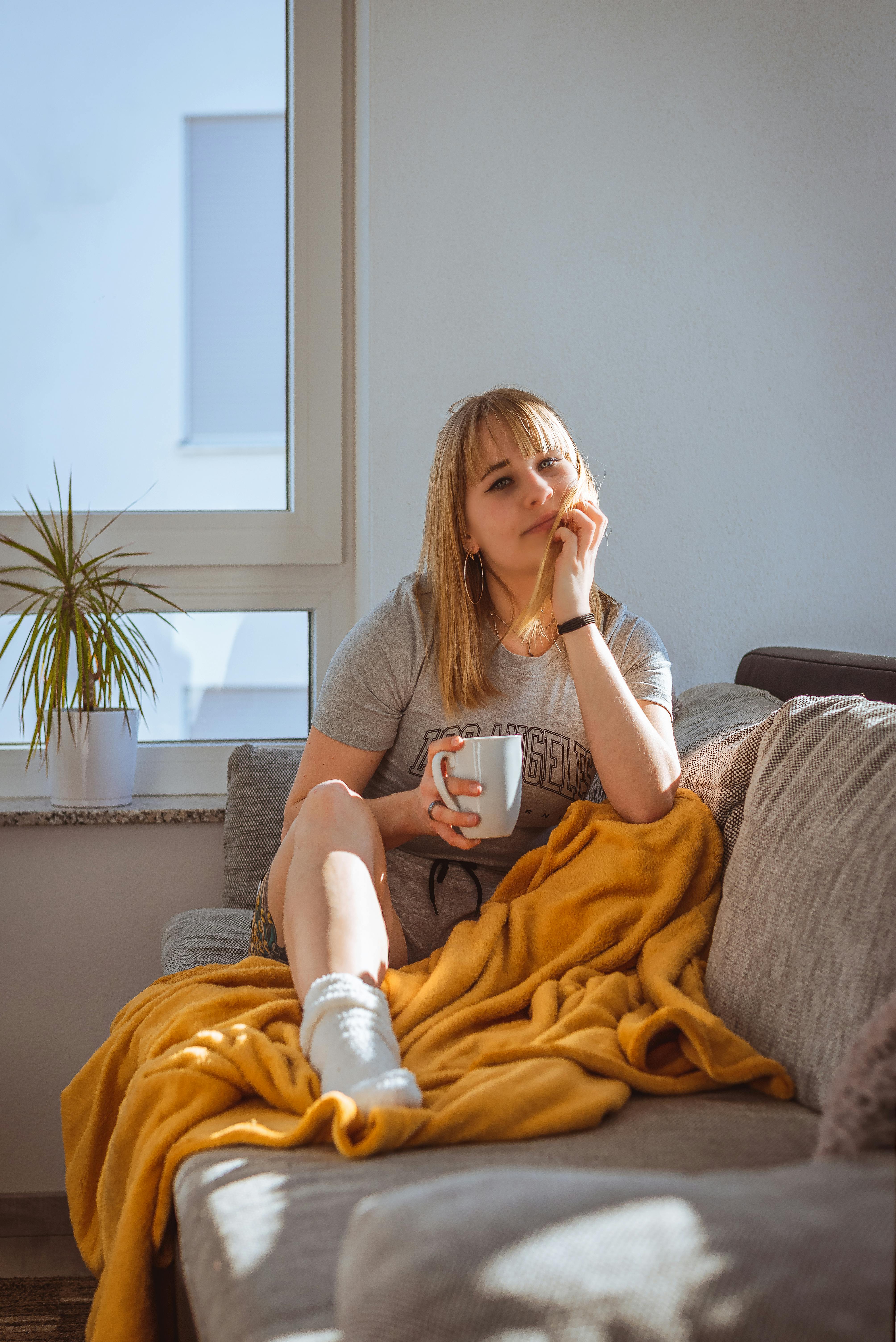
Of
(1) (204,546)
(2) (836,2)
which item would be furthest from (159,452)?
(2) (836,2)

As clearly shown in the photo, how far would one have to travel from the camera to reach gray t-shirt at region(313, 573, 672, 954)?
149 cm

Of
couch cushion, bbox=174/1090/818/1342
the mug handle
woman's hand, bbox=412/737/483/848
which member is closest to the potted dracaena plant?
woman's hand, bbox=412/737/483/848

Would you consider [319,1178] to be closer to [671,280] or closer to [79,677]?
[79,677]

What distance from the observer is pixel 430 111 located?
206 centimetres

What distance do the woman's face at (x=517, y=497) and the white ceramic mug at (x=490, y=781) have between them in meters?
0.50

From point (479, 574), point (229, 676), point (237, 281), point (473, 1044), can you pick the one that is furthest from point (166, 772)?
point (473, 1044)

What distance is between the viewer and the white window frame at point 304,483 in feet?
7.30

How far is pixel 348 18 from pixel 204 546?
1.19m

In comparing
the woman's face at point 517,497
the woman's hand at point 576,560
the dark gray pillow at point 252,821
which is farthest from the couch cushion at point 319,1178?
the dark gray pillow at point 252,821

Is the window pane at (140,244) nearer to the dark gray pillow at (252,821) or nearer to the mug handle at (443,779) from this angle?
the dark gray pillow at (252,821)

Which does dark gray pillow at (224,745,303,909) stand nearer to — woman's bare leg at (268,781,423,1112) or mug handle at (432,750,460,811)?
woman's bare leg at (268,781,423,1112)

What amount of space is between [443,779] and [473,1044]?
28cm

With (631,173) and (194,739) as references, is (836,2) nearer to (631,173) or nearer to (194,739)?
(631,173)

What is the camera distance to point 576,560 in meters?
1.50
